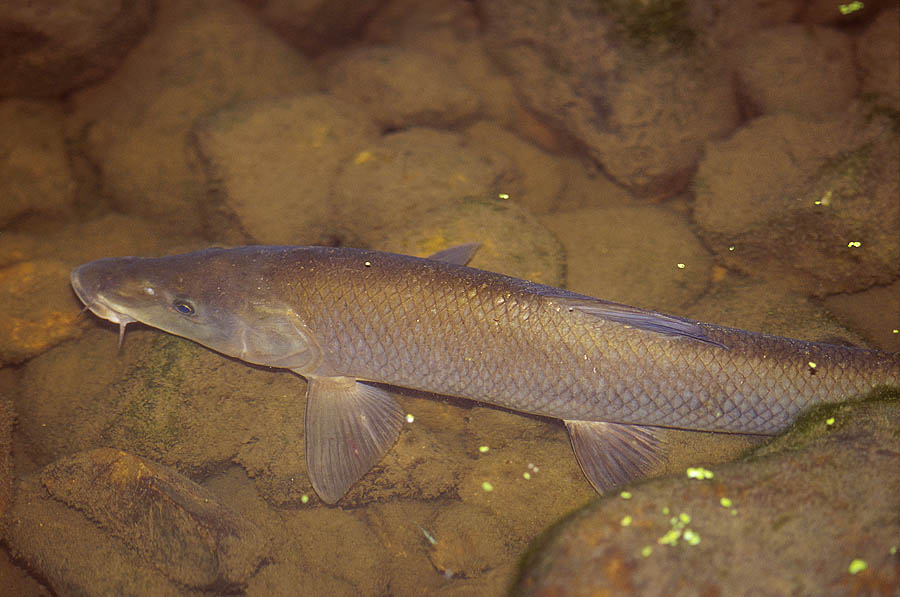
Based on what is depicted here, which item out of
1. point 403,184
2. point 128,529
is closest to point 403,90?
point 403,184

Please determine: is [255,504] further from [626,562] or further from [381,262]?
[626,562]

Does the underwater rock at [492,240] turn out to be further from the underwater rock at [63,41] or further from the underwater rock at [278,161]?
the underwater rock at [63,41]

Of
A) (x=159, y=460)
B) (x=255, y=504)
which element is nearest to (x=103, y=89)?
(x=159, y=460)

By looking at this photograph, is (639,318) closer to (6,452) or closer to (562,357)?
(562,357)

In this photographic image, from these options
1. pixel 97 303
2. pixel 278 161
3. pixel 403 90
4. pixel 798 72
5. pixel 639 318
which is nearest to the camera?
pixel 639 318

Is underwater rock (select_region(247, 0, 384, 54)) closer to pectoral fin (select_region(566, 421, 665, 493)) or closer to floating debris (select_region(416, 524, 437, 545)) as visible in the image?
pectoral fin (select_region(566, 421, 665, 493))

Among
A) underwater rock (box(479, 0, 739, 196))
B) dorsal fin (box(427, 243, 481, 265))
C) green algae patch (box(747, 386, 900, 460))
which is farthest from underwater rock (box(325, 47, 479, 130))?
green algae patch (box(747, 386, 900, 460))
